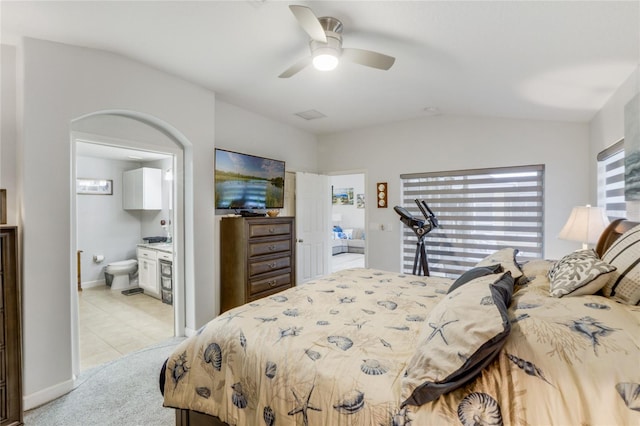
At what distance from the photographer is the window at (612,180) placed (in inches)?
102

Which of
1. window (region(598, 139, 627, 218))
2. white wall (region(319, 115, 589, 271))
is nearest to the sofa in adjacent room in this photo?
white wall (region(319, 115, 589, 271))

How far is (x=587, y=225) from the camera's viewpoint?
2.50 metres

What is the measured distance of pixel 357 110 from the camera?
3988 mm

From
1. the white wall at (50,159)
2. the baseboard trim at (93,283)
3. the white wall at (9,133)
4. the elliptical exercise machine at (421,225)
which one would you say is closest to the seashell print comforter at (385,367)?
the white wall at (50,159)

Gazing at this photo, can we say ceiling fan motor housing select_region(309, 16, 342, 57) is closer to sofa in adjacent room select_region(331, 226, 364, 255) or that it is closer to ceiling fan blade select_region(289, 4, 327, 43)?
ceiling fan blade select_region(289, 4, 327, 43)

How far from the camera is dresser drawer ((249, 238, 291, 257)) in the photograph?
3549 millimetres

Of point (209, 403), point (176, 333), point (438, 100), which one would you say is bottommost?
point (176, 333)

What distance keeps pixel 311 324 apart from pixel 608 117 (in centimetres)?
322

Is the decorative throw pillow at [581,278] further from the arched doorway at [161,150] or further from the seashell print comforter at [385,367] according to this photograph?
the arched doorway at [161,150]

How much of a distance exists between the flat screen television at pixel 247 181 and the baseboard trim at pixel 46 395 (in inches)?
80.1

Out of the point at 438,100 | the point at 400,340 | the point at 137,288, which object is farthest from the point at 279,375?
the point at 137,288

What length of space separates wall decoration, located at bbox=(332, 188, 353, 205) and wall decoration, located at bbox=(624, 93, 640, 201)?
8.19 m

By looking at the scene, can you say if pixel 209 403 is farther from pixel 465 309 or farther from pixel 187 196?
pixel 187 196

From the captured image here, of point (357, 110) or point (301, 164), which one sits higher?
point (357, 110)
